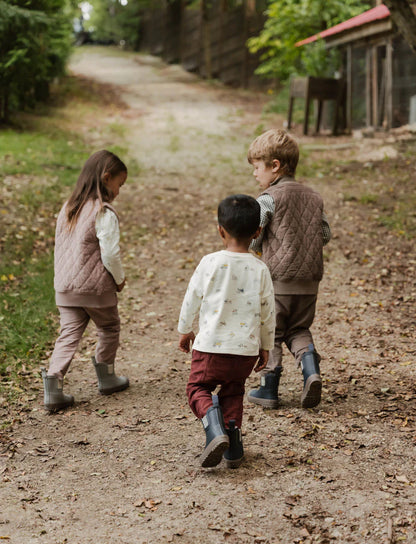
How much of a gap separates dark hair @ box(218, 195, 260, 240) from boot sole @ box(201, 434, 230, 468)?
1036mm

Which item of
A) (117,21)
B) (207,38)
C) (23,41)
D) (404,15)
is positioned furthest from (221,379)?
(117,21)

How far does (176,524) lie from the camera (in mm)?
2840

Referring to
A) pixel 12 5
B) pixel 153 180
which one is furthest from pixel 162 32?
pixel 153 180

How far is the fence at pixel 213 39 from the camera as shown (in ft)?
74.4

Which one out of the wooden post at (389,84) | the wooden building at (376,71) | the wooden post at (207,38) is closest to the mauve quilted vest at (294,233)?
the wooden building at (376,71)

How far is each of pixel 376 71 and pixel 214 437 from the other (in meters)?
12.9

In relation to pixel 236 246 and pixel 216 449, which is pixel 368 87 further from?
pixel 216 449

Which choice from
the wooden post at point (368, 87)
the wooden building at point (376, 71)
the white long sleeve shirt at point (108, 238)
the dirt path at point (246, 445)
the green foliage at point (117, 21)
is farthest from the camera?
the green foliage at point (117, 21)

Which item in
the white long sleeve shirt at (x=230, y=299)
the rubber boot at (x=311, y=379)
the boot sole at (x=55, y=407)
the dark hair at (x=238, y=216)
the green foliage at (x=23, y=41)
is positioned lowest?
the boot sole at (x=55, y=407)

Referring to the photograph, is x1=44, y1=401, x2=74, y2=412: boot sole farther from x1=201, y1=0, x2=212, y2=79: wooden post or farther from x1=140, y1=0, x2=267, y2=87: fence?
x1=201, y1=0, x2=212, y2=79: wooden post

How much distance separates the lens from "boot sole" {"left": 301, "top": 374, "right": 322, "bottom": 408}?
3705 millimetres

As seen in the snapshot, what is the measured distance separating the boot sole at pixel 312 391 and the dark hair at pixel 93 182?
1800 millimetres

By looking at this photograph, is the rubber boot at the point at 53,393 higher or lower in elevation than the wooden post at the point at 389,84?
lower

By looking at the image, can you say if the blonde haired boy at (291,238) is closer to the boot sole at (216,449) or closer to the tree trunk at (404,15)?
the boot sole at (216,449)
